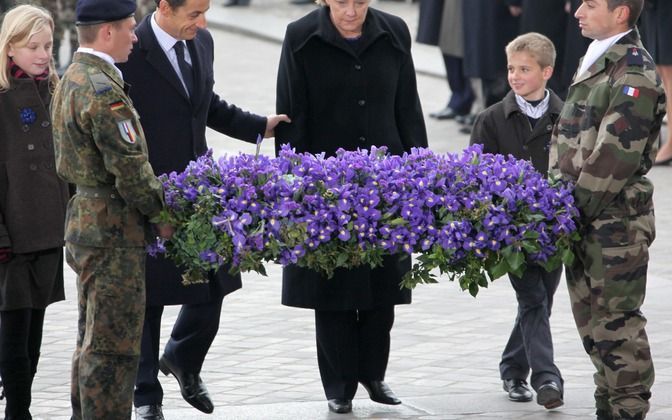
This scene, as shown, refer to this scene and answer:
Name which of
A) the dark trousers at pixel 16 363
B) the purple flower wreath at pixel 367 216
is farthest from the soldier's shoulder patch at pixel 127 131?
the dark trousers at pixel 16 363

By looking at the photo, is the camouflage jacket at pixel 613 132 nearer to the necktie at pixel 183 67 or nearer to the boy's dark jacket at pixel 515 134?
the boy's dark jacket at pixel 515 134

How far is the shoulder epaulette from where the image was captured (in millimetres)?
5223

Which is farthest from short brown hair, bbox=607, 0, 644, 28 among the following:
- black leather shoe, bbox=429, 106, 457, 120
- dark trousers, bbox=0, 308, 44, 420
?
black leather shoe, bbox=429, 106, 457, 120

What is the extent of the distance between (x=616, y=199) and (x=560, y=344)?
6.94 ft

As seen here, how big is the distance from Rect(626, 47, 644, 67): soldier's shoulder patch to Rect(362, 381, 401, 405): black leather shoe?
72.8 inches

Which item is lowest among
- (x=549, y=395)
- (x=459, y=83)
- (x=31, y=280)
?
(x=459, y=83)

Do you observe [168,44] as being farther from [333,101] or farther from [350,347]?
[350,347]

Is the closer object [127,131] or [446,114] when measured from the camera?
[127,131]

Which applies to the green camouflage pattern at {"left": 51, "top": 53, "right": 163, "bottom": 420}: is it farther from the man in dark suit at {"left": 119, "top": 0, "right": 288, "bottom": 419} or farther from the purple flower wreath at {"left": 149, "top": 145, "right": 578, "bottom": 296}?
the man in dark suit at {"left": 119, "top": 0, "right": 288, "bottom": 419}

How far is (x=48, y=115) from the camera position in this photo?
6133mm

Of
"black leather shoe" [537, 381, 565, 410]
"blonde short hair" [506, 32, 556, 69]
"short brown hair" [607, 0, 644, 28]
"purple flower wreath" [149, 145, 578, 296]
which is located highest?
"short brown hair" [607, 0, 644, 28]

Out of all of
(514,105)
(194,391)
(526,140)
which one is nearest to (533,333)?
(526,140)

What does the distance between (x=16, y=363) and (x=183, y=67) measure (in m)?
1.43

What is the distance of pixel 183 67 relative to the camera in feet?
20.3
